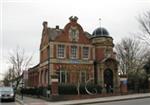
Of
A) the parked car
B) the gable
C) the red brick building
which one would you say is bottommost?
the parked car

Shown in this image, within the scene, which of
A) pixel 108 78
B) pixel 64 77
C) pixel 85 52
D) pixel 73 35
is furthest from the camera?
pixel 108 78

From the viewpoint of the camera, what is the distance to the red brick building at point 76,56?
135 ft

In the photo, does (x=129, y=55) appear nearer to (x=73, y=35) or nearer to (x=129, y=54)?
(x=129, y=54)

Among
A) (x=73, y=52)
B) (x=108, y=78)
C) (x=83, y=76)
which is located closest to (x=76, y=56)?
(x=73, y=52)

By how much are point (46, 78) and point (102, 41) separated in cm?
1060

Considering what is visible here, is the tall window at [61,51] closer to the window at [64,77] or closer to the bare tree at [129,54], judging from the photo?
the window at [64,77]

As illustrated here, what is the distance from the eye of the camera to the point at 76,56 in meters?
42.7

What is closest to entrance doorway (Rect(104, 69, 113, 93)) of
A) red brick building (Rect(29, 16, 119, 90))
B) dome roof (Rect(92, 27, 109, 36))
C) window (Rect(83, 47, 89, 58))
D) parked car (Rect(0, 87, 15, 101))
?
red brick building (Rect(29, 16, 119, 90))

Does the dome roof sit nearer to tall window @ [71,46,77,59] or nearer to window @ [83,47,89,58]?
window @ [83,47,89,58]

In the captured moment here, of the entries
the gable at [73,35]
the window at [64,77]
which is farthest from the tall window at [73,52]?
the window at [64,77]

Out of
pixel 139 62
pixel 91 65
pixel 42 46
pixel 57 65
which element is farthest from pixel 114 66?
pixel 139 62

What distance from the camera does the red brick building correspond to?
4106cm

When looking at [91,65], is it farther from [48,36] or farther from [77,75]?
[48,36]

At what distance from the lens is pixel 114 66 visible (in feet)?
145
